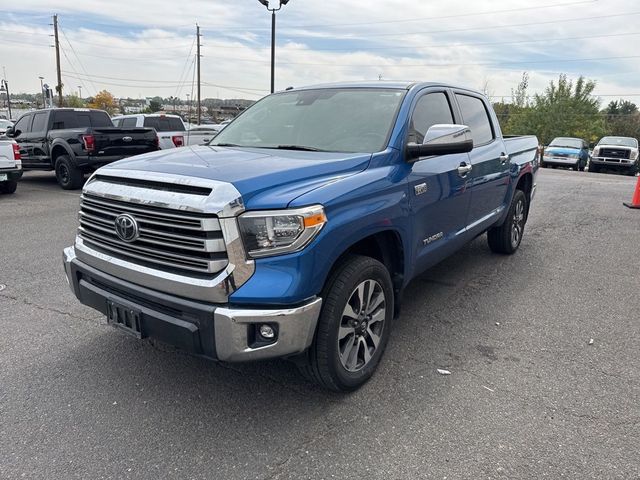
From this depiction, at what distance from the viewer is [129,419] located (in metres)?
2.71

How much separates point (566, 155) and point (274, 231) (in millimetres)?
23362

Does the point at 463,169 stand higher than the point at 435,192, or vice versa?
the point at 463,169

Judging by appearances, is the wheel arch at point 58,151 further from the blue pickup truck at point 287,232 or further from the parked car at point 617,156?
the parked car at point 617,156

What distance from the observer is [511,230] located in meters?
5.91

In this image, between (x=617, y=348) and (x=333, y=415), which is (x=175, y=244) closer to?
(x=333, y=415)

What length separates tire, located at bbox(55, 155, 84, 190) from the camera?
36.0 ft

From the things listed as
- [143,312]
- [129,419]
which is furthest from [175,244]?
[129,419]

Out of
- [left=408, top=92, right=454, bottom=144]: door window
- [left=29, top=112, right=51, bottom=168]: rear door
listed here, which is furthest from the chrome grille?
[left=29, top=112, right=51, bottom=168]: rear door

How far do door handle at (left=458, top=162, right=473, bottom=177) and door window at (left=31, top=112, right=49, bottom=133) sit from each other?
11.1 m

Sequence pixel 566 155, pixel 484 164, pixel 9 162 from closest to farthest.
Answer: pixel 484 164 → pixel 9 162 → pixel 566 155

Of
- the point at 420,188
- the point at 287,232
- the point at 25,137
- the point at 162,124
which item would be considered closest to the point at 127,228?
the point at 287,232

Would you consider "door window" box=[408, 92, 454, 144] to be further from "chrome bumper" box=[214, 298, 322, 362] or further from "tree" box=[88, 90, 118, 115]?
"tree" box=[88, 90, 118, 115]

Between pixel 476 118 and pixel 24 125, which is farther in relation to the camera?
pixel 24 125

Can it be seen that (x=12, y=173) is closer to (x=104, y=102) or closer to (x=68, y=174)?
(x=68, y=174)
